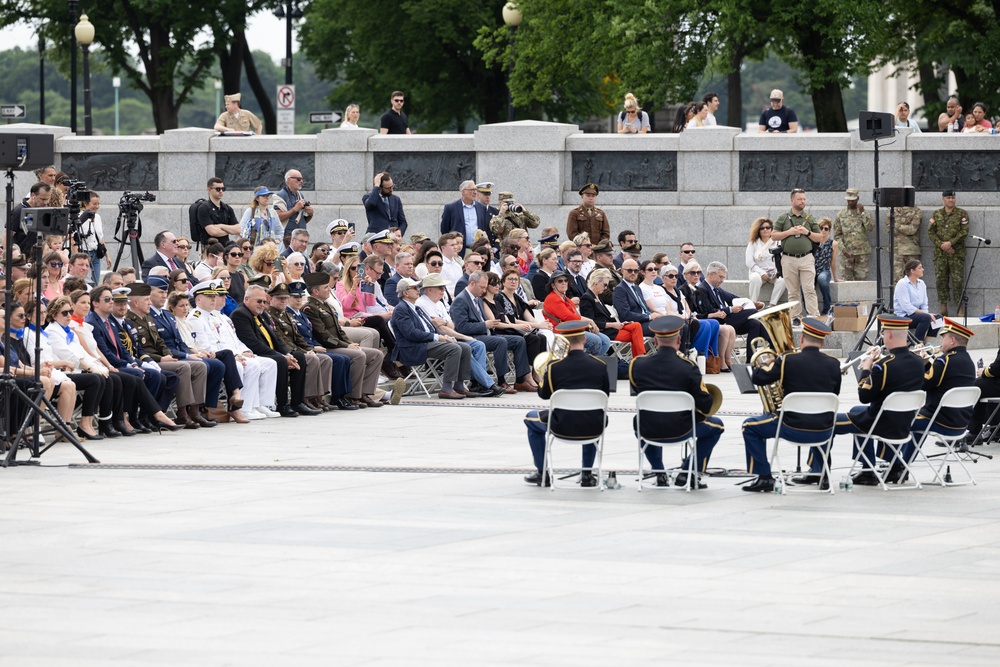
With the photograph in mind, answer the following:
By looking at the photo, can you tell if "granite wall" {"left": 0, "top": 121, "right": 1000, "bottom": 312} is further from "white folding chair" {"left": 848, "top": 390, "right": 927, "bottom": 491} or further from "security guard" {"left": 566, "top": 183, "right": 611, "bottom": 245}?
"white folding chair" {"left": 848, "top": 390, "right": 927, "bottom": 491}

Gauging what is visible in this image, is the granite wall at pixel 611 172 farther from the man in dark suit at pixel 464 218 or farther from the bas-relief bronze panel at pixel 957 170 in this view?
the man in dark suit at pixel 464 218

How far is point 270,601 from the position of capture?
980 cm

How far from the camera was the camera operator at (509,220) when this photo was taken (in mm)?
25953

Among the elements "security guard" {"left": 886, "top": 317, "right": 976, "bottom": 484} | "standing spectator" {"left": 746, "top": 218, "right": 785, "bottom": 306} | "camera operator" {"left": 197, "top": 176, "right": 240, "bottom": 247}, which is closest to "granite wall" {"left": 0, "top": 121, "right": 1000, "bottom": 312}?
"standing spectator" {"left": 746, "top": 218, "right": 785, "bottom": 306}

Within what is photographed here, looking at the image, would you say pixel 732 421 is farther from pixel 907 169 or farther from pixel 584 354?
pixel 907 169

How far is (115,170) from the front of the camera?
31.5 metres

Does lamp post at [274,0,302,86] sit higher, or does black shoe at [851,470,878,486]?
lamp post at [274,0,302,86]

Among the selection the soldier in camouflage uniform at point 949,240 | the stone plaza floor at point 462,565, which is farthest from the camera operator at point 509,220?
the stone plaza floor at point 462,565

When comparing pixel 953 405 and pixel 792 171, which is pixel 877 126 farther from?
pixel 953 405

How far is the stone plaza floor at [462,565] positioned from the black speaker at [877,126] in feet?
30.0

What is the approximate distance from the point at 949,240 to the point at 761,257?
320cm

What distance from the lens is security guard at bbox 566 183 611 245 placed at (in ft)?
87.8

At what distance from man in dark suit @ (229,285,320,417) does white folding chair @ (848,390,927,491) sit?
6707 millimetres

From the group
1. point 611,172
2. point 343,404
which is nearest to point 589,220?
point 611,172
